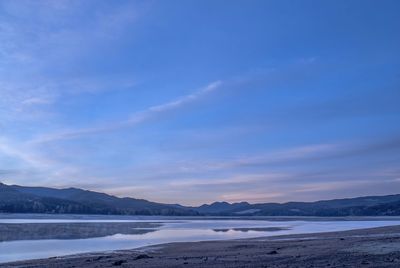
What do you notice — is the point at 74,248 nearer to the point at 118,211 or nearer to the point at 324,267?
the point at 324,267

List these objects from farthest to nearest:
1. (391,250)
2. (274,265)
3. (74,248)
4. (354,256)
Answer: (74,248), (391,250), (354,256), (274,265)

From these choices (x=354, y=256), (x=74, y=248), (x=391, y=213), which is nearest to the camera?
(x=354, y=256)

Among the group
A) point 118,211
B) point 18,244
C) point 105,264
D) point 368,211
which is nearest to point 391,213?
point 368,211

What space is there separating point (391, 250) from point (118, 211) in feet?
513

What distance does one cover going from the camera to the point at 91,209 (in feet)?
558

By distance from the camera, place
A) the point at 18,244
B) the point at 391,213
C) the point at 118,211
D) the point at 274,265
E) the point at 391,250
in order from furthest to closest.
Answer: the point at 118,211
the point at 391,213
the point at 18,244
the point at 391,250
the point at 274,265

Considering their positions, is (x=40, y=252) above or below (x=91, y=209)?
below

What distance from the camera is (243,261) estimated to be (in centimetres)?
2258

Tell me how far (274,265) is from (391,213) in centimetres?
15478

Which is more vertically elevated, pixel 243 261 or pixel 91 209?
pixel 91 209

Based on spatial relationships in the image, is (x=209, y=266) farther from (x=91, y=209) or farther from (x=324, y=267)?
(x=91, y=209)

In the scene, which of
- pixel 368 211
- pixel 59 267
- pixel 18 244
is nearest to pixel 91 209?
pixel 368 211

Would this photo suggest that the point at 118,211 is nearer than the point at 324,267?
No

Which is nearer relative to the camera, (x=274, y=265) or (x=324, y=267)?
(x=324, y=267)
